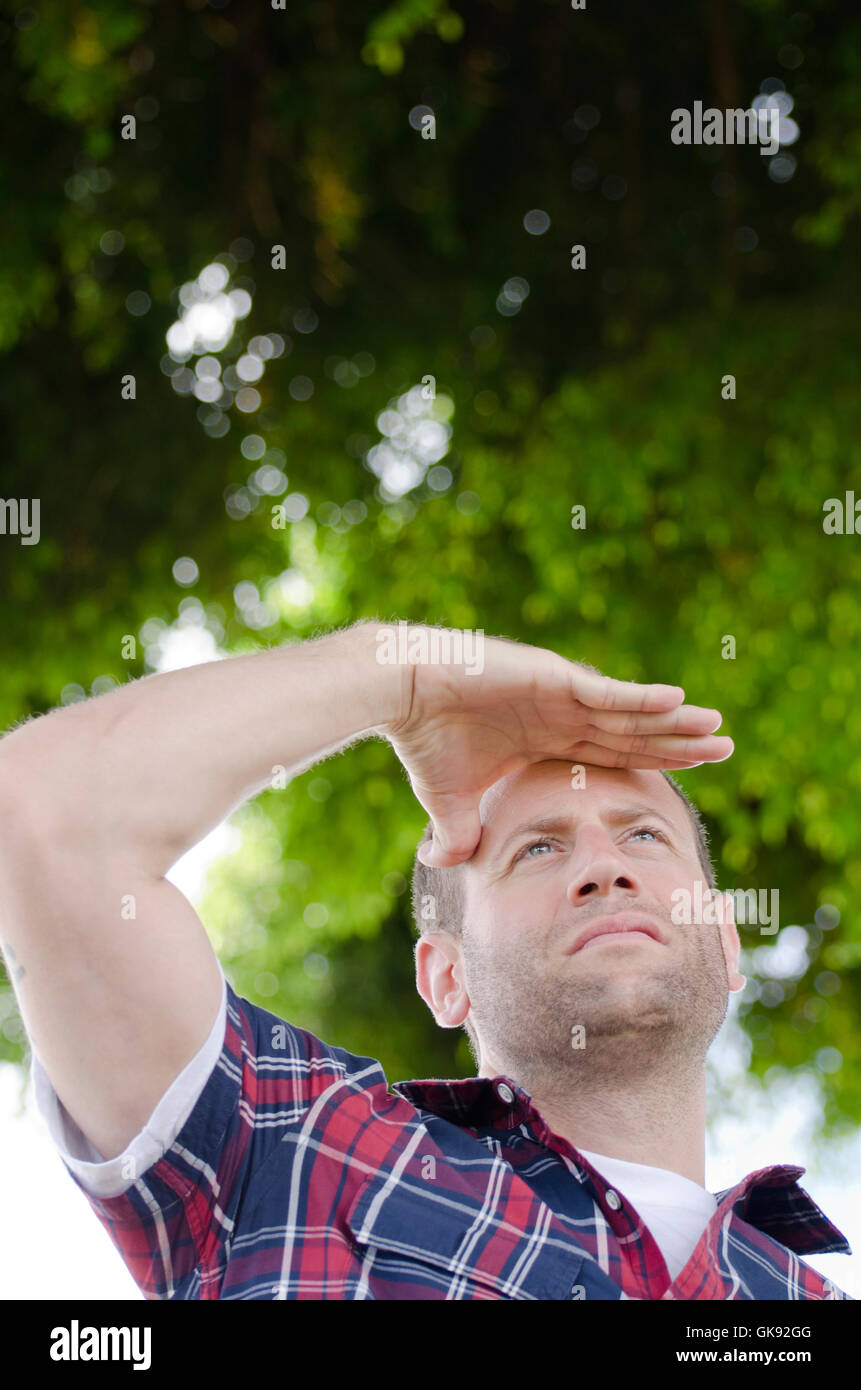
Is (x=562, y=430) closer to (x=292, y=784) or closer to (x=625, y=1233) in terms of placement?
(x=292, y=784)

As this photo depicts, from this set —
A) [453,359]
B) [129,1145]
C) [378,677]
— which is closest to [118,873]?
[129,1145]

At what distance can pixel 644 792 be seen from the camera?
1.34m

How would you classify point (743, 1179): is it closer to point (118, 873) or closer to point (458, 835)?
point (458, 835)

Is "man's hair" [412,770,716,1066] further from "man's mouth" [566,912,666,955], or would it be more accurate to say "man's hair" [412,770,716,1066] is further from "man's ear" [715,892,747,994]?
"man's mouth" [566,912,666,955]

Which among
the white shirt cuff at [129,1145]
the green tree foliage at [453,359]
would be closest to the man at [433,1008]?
the white shirt cuff at [129,1145]

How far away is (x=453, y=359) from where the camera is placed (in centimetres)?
304

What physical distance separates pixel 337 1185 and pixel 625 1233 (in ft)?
0.89

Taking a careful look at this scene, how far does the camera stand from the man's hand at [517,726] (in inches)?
48.0

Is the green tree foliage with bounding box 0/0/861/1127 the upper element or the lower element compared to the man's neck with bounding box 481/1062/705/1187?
upper

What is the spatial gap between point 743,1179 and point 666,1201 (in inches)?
4.8

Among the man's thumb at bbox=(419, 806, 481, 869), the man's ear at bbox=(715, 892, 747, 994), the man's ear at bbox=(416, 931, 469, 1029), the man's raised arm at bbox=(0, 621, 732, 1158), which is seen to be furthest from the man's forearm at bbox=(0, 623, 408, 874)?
the man's ear at bbox=(715, 892, 747, 994)

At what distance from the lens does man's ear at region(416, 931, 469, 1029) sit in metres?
1.34

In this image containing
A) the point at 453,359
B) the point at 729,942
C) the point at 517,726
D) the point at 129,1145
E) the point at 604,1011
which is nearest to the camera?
the point at 129,1145

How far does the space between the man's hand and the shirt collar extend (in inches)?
9.8
